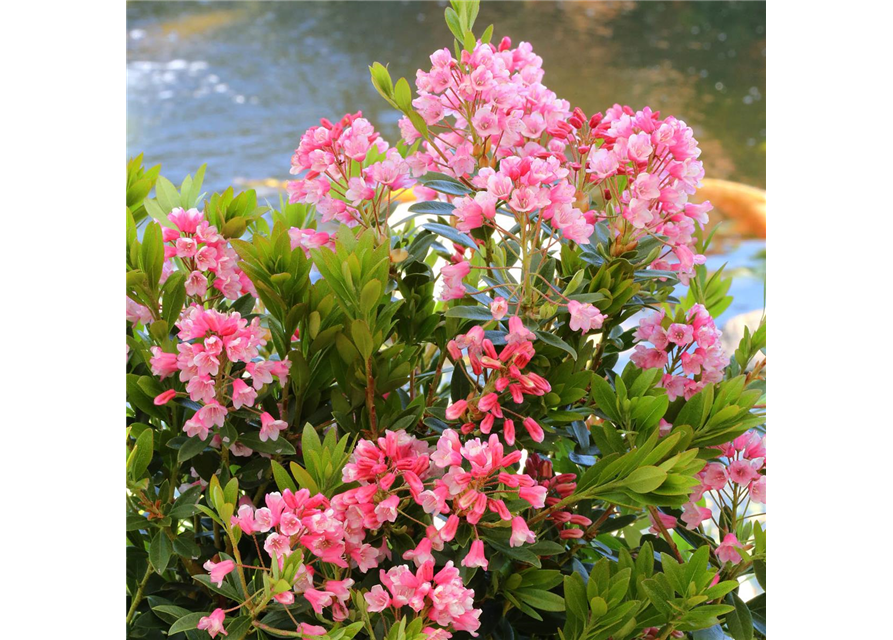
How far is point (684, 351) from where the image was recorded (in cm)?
71

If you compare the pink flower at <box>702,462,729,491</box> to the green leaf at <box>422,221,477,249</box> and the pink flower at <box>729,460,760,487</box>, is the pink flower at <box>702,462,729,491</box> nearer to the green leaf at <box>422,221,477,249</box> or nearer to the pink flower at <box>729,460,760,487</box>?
the pink flower at <box>729,460,760,487</box>

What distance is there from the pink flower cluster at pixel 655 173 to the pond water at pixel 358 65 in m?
4.55

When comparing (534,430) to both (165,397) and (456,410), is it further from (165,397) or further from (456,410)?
(165,397)

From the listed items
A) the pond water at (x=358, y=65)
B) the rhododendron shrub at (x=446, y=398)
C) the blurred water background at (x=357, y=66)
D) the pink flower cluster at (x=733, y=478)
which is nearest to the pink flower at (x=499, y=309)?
the rhododendron shrub at (x=446, y=398)

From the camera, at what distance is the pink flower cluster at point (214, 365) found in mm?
584

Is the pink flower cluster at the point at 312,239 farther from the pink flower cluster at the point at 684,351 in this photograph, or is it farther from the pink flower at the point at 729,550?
the pink flower at the point at 729,550

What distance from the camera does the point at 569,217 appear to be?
0.61 meters

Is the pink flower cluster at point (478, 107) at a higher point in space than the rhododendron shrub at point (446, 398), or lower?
higher

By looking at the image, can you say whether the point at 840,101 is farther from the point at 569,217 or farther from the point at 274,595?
the point at 274,595

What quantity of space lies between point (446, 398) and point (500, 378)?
0.18 meters

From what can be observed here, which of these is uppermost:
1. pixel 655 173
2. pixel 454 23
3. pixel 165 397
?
pixel 454 23

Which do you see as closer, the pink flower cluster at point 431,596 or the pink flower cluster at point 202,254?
the pink flower cluster at point 431,596

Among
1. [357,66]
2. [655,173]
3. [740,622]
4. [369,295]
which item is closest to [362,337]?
[369,295]
